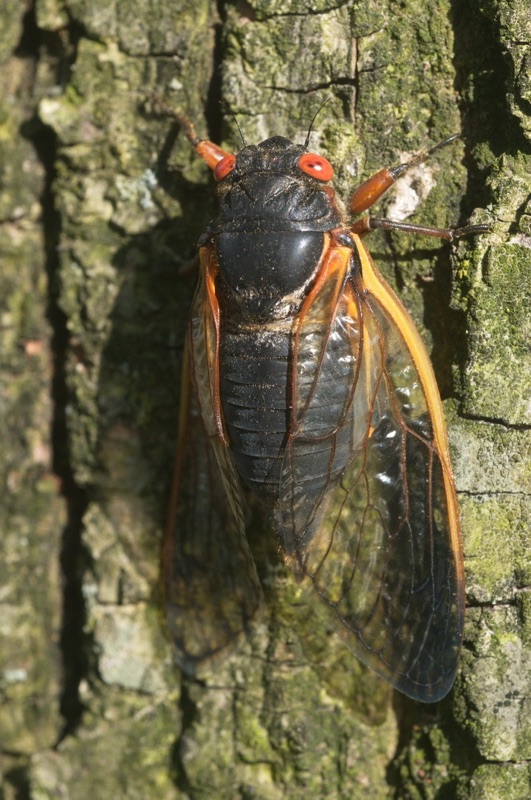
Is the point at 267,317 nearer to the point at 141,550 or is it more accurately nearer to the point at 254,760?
the point at 141,550

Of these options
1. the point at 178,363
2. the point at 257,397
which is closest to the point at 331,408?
the point at 257,397

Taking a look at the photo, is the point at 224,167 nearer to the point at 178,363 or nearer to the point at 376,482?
the point at 178,363

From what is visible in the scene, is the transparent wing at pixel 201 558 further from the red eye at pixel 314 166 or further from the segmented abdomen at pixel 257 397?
the red eye at pixel 314 166

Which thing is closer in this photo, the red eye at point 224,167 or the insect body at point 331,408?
the insect body at point 331,408

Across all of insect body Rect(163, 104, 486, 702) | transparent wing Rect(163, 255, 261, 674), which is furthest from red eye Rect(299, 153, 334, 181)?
transparent wing Rect(163, 255, 261, 674)

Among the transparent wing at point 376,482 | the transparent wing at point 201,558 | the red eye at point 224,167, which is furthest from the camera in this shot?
the transparent wing at point 201,558

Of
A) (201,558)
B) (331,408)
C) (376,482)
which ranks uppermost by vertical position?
(331,408)

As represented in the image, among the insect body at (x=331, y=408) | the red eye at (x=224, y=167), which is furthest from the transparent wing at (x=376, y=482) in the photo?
the red eye at (x=224, y=167)
